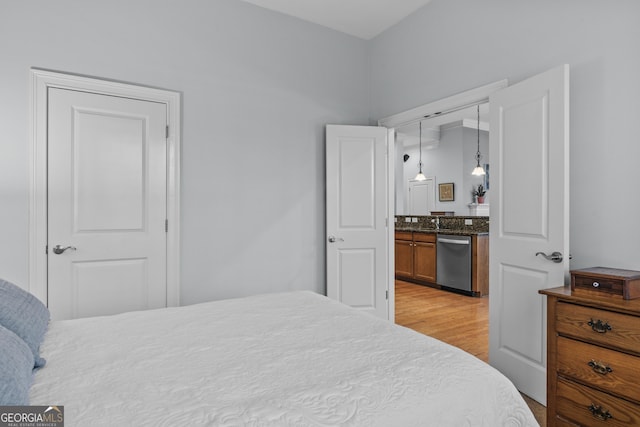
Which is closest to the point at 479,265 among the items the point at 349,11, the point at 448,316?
the point at 448,316

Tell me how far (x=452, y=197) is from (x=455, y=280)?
104 inches

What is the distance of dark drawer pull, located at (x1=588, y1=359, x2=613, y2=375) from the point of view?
1.70 m

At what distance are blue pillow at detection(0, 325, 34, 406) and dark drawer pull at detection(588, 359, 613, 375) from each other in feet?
7.14

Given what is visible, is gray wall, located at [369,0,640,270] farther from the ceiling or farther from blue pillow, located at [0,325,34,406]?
blue pillow, located at [0,325,34,406]

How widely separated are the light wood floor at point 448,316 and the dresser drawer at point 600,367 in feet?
2.03

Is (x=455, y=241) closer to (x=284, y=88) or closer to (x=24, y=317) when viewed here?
(x=284, y=88)

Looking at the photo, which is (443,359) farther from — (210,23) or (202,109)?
(210,23)

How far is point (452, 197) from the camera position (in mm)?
7566

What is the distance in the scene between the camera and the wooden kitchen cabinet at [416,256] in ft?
18.9

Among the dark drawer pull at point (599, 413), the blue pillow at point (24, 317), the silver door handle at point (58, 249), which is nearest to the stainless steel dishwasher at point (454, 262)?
the dark drawer pull at point (599, 413)

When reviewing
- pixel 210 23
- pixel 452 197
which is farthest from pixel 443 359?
pixel 452 197

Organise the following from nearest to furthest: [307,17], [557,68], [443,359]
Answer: [443,359]
[557,68]
[307,17]

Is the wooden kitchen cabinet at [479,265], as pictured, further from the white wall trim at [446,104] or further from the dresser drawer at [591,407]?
the dresser drawer at [591,407]

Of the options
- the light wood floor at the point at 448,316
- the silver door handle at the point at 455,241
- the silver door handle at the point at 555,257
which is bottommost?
the light wood floor at the point at 448,316
